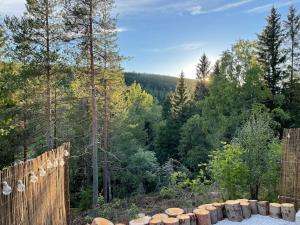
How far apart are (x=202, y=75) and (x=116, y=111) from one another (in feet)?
46.6

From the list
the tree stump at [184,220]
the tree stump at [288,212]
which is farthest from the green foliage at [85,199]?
the tree stump at [288,212]

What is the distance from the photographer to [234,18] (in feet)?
46.3

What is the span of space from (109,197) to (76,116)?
4935 millimetres

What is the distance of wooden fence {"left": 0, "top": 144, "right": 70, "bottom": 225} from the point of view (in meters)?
3.83

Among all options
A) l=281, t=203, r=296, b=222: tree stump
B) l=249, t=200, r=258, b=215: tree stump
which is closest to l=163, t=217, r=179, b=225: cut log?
l=249, t=200, r=258, b=215: tree stump

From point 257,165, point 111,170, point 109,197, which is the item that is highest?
point 257,165

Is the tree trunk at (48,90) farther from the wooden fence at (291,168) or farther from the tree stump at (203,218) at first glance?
the wooden fence at (291,168)

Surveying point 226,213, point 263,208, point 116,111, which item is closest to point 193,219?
point 226,213

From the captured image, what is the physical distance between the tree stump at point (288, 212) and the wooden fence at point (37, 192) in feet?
12.9

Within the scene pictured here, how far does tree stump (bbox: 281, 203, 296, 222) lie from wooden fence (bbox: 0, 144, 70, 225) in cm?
394

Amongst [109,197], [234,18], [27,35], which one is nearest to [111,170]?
[109,197]

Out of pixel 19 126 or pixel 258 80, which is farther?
pixel 258 80

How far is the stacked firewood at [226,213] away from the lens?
20.1 feet

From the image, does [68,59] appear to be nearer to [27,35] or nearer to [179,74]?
[27,35]
